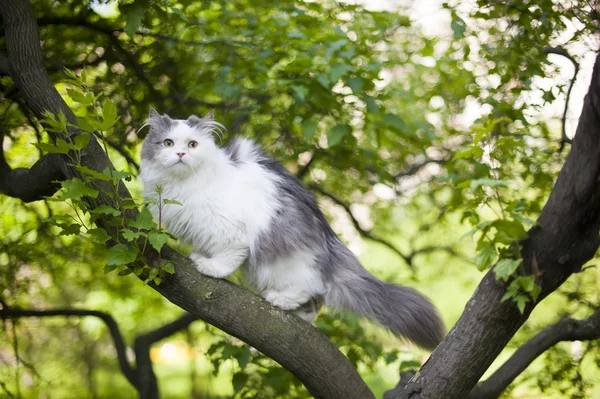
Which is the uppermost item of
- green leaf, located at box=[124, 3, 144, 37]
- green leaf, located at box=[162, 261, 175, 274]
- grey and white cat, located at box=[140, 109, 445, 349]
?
green leaf, located at box=[124, 3, 144, 37]

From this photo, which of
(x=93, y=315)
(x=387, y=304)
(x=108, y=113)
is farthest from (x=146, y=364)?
(x=108, y=113)

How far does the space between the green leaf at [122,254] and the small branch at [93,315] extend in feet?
5.46

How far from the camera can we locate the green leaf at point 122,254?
195cm

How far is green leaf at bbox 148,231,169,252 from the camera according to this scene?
1.93m

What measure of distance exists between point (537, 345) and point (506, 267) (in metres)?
1.27

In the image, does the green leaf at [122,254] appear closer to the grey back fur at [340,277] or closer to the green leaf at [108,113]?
the green leaf at [108,113]

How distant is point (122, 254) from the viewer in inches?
78.4

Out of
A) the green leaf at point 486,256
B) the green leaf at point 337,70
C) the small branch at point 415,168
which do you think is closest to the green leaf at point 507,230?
the green leaf at point 486,256

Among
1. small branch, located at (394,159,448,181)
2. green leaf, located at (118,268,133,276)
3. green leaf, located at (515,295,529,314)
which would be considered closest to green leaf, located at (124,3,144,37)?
green leaf, located at (118,268,133,276)

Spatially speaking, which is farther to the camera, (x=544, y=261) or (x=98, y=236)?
(x=98, y=236)

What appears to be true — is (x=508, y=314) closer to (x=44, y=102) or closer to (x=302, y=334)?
(x=302, y=334)

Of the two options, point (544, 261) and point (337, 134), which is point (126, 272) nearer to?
point (544, 261)

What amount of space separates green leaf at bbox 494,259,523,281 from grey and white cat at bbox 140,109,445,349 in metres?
1.02

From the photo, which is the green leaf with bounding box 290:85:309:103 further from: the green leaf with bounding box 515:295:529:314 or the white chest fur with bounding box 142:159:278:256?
the green leaf with bounding box 515:295:529:314
